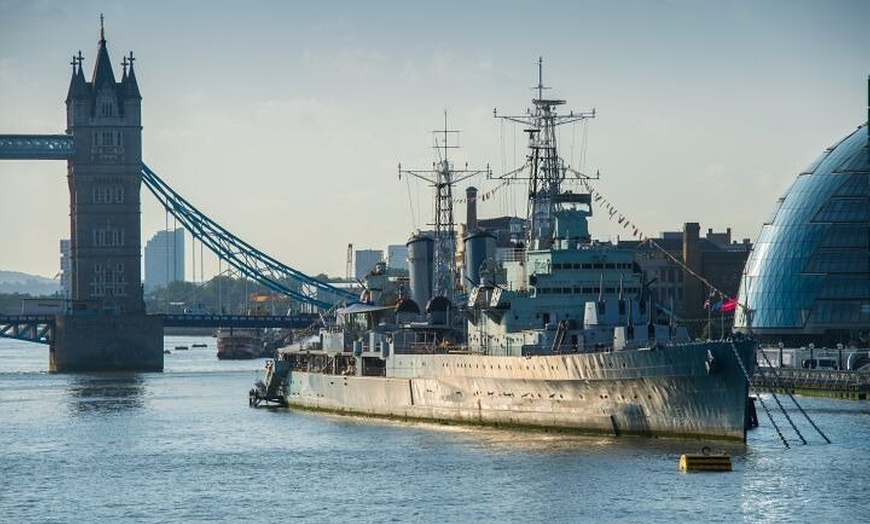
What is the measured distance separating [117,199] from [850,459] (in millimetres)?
114253

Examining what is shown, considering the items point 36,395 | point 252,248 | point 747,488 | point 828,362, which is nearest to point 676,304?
point 252,248

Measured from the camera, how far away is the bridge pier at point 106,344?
163125 mm

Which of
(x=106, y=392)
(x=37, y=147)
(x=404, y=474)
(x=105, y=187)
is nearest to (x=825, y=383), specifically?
(x=404, y=474)

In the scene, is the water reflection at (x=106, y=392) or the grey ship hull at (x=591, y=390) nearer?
the grey ship hull at (x=591, y=390)

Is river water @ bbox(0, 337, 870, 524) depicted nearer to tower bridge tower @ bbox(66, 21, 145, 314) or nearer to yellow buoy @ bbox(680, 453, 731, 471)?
yellow buoy @ bbox(680, 453, 731, 471)

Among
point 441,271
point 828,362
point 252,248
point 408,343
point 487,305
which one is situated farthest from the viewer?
point 252,248

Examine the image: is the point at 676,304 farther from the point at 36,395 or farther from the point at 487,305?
the point at 487,305

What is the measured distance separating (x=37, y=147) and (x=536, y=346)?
343 feet

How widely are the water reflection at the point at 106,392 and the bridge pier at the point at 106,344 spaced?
9530mm

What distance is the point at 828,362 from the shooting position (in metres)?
114

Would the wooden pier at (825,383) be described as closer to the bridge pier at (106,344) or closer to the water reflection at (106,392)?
the water reflection at (106,392)

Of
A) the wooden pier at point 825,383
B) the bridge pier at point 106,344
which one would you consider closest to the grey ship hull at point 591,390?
the wooden pier at point 825,383

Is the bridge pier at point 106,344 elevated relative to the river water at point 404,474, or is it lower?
elevated

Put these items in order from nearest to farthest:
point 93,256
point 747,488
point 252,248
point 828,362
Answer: point 747,488 → point 828,362 → point 93,256 → point 252,248
